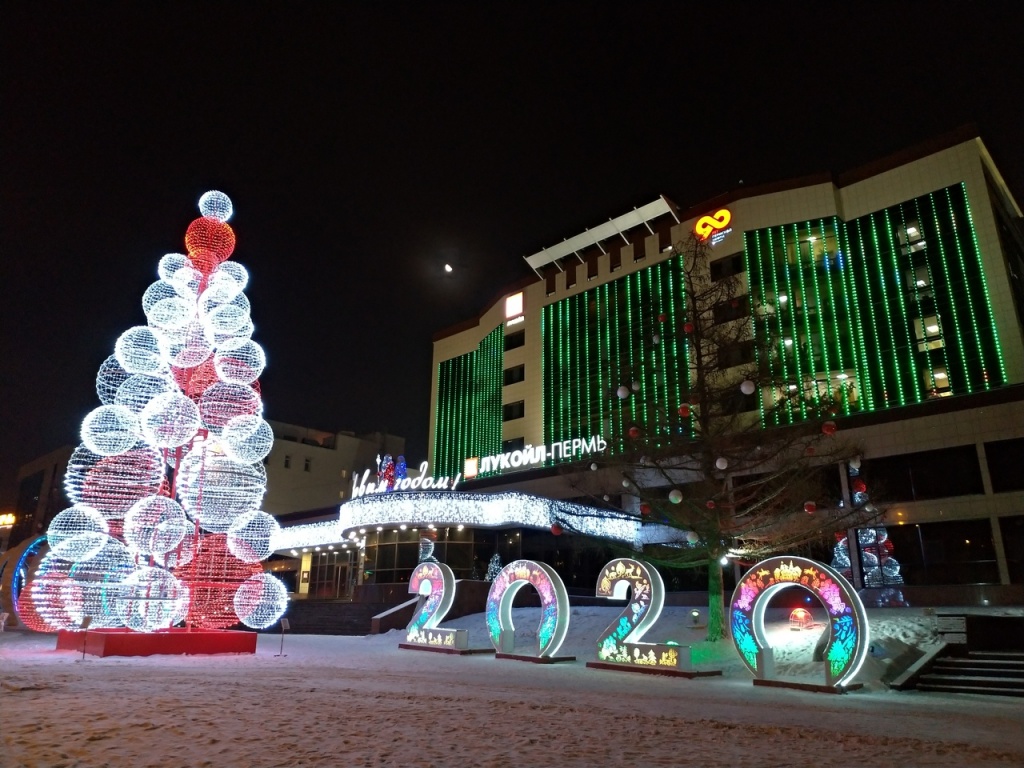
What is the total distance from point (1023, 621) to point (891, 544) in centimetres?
1510

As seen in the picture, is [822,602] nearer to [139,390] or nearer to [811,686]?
[811,686]

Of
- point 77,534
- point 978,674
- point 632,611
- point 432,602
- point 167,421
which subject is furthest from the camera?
point 432,602

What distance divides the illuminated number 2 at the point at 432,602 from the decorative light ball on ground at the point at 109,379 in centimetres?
1095

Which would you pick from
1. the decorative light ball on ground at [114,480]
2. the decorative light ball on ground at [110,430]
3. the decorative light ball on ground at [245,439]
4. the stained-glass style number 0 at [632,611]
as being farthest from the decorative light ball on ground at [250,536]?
the stained-glass style number 0 at [632,611]

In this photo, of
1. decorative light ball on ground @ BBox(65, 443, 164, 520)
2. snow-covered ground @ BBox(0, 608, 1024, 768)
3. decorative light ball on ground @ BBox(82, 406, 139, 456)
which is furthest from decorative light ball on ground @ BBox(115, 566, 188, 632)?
decorative light ball on ground @ BBox(82, 406, 139, 456)

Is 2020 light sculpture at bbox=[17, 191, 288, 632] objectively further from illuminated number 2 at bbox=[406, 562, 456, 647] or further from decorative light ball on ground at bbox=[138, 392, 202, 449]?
illuminated number 2 at bbox=[406, 562, 456, 647]

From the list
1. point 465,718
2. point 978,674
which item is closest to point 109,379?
point 465,718

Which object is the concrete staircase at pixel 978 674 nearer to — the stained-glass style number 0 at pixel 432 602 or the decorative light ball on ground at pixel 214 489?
the stained-glass style number 0 at pixel 432 602

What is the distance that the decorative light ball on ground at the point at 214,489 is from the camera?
17.8 metres

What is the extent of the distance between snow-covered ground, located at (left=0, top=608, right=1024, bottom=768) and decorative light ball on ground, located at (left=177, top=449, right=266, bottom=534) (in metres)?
3.60

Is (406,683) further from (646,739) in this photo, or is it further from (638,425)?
(638,425)

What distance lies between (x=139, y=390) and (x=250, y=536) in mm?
4795

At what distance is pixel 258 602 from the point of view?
58.7 ft

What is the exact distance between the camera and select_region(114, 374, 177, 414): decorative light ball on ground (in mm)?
17688
